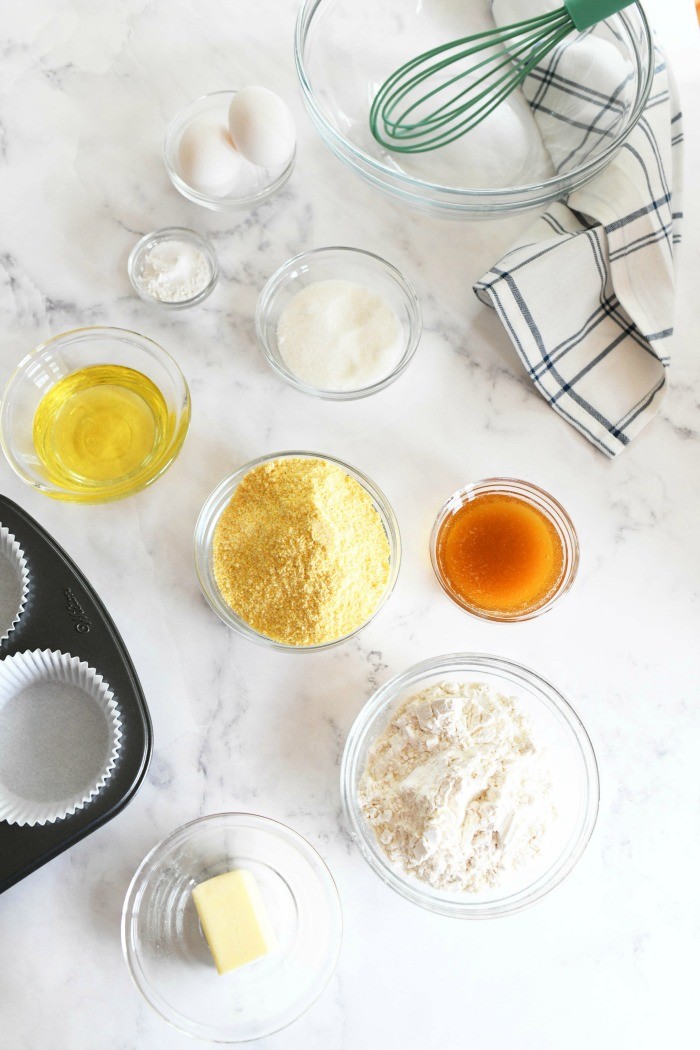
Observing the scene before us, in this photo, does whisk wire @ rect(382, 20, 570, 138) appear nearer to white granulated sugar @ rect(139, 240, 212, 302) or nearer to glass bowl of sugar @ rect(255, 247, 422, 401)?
glass bowl of sugar @ rect(255, 247, 422, 401)

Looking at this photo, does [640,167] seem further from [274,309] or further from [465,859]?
[465,859]

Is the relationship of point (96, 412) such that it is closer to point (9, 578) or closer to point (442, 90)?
point (9, 578)

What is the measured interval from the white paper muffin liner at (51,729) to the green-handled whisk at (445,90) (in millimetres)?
976

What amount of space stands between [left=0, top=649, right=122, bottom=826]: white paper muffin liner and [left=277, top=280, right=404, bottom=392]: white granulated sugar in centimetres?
60

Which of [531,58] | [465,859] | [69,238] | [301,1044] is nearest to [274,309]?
[69,238]

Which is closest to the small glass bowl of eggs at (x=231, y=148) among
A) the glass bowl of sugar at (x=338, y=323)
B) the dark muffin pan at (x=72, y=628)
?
the glass bowl of sugar at (x=338, y=323)

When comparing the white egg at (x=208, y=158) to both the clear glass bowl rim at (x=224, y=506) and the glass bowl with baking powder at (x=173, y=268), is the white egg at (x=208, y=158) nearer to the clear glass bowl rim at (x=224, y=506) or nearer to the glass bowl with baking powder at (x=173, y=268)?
the glass bowl with baking powder at (x=173, y=268)

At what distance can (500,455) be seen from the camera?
1.41 metres

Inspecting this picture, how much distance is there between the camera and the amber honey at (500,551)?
1.36m

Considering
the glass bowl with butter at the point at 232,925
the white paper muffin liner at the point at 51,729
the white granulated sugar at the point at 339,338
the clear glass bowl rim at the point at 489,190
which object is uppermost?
the clear glass bowl rim at the point at 489,190

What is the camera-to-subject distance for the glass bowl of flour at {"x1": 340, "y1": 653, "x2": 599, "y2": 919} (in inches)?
47.8

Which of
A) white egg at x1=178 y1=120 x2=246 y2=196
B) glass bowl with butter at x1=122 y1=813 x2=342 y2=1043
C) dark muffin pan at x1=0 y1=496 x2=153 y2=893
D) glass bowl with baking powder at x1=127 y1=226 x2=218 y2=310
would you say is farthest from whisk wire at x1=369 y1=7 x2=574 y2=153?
glass bowl with butter at x1=122 y1=813 x2=342 y2=1043

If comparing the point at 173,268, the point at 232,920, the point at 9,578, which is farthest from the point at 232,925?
the point at 173,268

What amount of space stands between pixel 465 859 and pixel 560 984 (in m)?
0.33
